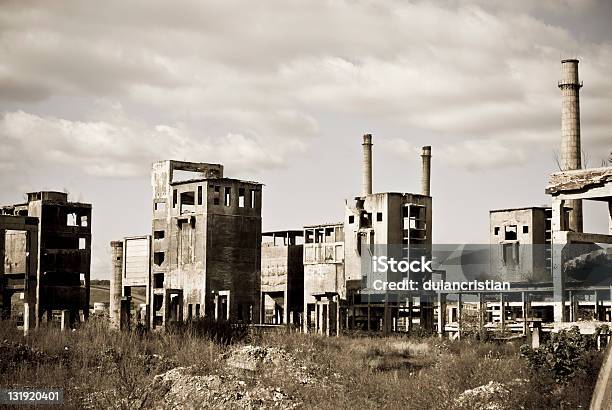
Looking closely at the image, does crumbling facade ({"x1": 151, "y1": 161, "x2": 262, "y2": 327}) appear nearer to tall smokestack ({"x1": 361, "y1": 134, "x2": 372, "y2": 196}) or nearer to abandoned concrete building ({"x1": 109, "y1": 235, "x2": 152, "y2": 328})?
abandoned concrete building ({"x1": 109, "y1": 235, "x2": 152, "y2": 328})

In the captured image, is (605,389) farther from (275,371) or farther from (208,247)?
(208,247)

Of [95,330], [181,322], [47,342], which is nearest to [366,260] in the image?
[181,322]

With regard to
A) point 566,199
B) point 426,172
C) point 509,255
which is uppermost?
point 426,172

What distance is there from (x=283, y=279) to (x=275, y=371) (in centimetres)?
2555

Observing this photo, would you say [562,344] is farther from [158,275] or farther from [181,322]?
[158,275]

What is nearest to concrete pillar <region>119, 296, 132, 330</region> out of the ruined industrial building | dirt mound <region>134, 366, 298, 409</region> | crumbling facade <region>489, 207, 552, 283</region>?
the ruined industrial building

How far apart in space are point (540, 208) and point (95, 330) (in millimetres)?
27833

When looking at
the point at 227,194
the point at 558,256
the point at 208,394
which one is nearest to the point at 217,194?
the point at 227,194

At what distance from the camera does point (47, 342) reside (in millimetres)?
26453

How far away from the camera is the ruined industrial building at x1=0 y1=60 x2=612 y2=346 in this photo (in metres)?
38.9

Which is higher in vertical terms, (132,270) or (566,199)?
(566,199)

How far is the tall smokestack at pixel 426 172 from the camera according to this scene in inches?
2221

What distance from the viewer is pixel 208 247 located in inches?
1636

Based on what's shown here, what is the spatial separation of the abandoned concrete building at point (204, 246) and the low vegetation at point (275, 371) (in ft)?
30.1
